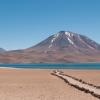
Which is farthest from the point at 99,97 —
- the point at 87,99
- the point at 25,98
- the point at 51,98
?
the point at 25,98

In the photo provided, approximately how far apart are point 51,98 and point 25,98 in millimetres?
1588

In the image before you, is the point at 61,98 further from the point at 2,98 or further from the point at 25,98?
the point at 2,98

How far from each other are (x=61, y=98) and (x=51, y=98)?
0.60 metres

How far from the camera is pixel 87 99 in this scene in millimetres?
21578

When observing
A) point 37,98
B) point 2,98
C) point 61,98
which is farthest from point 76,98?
point 2,98

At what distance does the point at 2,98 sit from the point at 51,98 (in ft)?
9.71

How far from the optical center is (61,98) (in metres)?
22.7

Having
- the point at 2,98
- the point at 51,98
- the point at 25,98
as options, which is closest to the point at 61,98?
the point at 51,98

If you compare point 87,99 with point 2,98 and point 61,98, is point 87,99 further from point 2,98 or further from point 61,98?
point 2,98

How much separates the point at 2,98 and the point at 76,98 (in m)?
4.46

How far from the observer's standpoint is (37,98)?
22.9m

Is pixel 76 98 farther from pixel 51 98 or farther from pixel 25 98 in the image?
pixel 25 98

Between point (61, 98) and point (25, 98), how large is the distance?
7.16 feet

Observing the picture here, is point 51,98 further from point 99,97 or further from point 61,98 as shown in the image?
point 99,97
